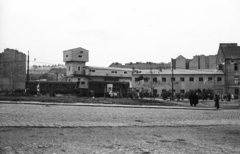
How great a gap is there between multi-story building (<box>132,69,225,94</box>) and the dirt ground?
52.4 metres

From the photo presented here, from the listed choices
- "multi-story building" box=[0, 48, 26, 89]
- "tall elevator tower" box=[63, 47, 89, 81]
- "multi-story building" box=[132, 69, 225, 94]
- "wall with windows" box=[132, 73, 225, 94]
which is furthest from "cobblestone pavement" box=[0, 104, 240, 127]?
"multi-story building" box=[0, 48, 26, 89]

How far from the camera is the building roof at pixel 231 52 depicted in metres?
58.6

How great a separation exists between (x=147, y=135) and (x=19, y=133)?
3.66 metres

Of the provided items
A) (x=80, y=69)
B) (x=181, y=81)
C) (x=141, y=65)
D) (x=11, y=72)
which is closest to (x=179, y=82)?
(x=181, y=81)

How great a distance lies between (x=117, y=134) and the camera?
7.73 metres

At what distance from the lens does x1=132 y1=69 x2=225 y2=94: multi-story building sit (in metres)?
60.2

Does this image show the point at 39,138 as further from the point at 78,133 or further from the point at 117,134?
the point at 117,134

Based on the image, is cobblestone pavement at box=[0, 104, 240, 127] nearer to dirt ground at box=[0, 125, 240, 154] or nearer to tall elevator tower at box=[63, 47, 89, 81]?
dirt ground at box=[0, 125, 240, 154]

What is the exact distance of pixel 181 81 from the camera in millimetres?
61969

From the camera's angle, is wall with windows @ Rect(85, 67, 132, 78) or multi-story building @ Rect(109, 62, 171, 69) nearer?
wall with windows @ Rect(85, 67, 132, 78)

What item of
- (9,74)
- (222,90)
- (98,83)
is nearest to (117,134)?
(98,83)

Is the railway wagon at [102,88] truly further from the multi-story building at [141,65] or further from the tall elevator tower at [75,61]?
the multi-story building at [141,65]

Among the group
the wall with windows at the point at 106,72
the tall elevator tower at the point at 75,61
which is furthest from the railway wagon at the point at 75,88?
the wall with windows at the point at 106,72

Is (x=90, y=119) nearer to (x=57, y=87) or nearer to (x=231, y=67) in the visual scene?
(x=57, y=87)
